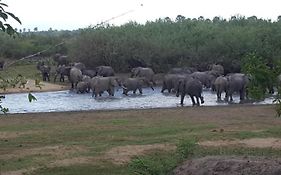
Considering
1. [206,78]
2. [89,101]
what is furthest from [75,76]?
[206,78]

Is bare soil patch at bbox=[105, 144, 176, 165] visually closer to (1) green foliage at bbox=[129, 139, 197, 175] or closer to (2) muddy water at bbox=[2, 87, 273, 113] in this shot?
(1) green foliage at bbox=[129, 139, 197, 175]

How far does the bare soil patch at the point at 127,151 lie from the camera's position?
12.2 meters

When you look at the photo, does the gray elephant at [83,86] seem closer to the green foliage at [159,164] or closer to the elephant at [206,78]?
the elephant at [206,78]

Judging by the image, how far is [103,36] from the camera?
48562 millimetres

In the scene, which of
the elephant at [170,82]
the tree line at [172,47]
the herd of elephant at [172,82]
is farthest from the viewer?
the tree line at [172,47]

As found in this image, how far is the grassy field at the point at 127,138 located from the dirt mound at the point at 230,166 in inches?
15.0

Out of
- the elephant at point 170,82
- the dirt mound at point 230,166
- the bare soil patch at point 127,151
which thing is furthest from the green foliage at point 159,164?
the elephant at point 170,82

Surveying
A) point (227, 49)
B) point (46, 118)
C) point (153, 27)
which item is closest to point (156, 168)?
point (46, 118)

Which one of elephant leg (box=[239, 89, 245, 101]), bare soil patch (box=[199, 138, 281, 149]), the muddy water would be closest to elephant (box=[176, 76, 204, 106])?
the muddy water

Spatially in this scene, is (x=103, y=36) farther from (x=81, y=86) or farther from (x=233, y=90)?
(x=233, y=90)

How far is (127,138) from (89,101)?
1530 cm

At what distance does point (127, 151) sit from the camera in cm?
1318

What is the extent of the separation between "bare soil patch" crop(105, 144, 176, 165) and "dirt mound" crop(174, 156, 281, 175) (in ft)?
10.4

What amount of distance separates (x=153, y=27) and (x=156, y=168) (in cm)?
4788
